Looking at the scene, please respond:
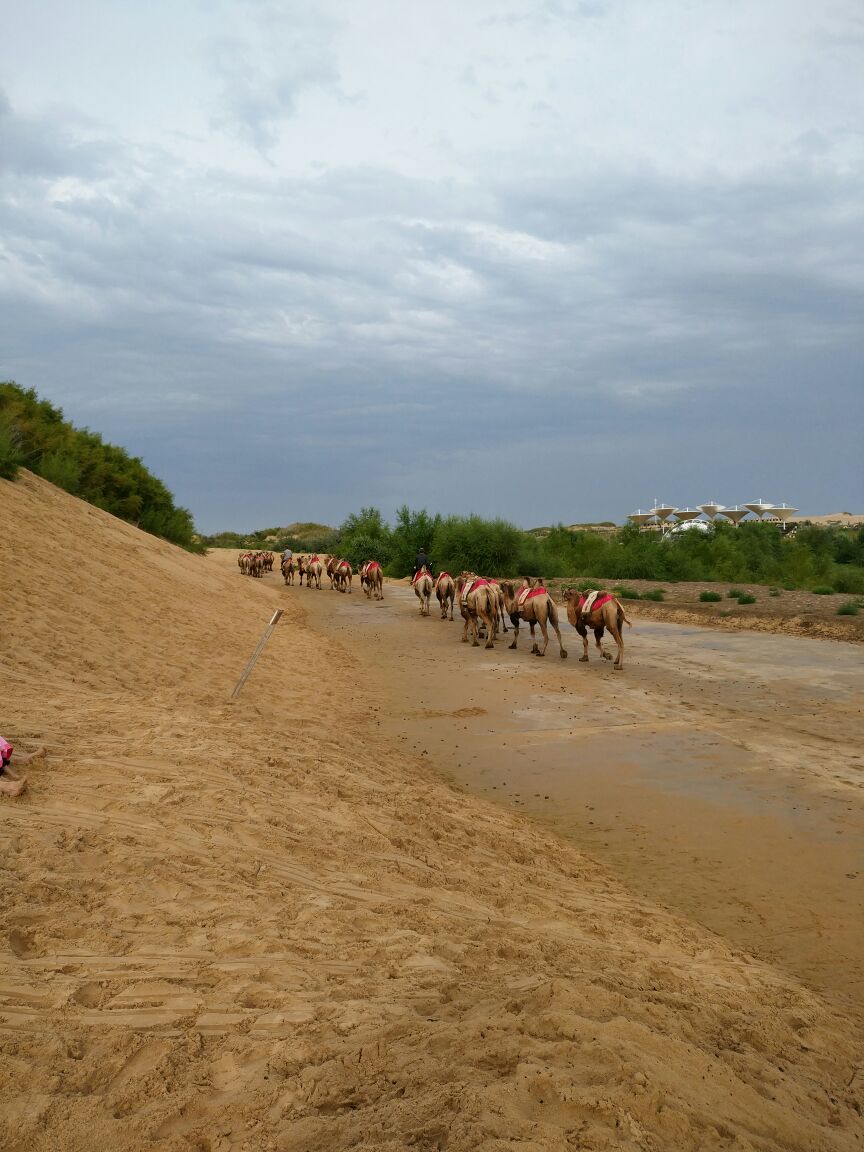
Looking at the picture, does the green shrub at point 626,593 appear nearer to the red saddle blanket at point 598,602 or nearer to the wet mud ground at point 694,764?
the wet mud ground at point 694,764

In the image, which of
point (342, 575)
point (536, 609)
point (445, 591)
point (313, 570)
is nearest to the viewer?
point (536, 609)

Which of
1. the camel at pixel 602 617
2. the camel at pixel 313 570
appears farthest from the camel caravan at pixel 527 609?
the camel at pixel 313 570

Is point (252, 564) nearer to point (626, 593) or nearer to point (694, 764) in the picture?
point (626, 593)

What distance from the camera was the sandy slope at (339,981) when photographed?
288 centimetres

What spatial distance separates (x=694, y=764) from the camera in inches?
375

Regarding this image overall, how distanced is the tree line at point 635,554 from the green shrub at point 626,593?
190 inches

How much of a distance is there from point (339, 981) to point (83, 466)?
3146cm

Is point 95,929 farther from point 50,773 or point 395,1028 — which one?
point 50,773

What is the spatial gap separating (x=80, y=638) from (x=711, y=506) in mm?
80041

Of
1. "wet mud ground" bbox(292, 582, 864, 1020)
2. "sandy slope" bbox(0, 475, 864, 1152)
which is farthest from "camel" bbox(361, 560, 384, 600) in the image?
"sandy slope" bbox(0, 475, 864, 1152)

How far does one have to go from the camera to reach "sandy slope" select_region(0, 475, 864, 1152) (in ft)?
9.45

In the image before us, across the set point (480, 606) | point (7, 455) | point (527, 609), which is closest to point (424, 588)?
point (480, 606)

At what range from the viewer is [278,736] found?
9.18 metres

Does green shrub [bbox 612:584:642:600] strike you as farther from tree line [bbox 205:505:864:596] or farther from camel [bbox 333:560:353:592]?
camel [bbox 333:560:353:592]
